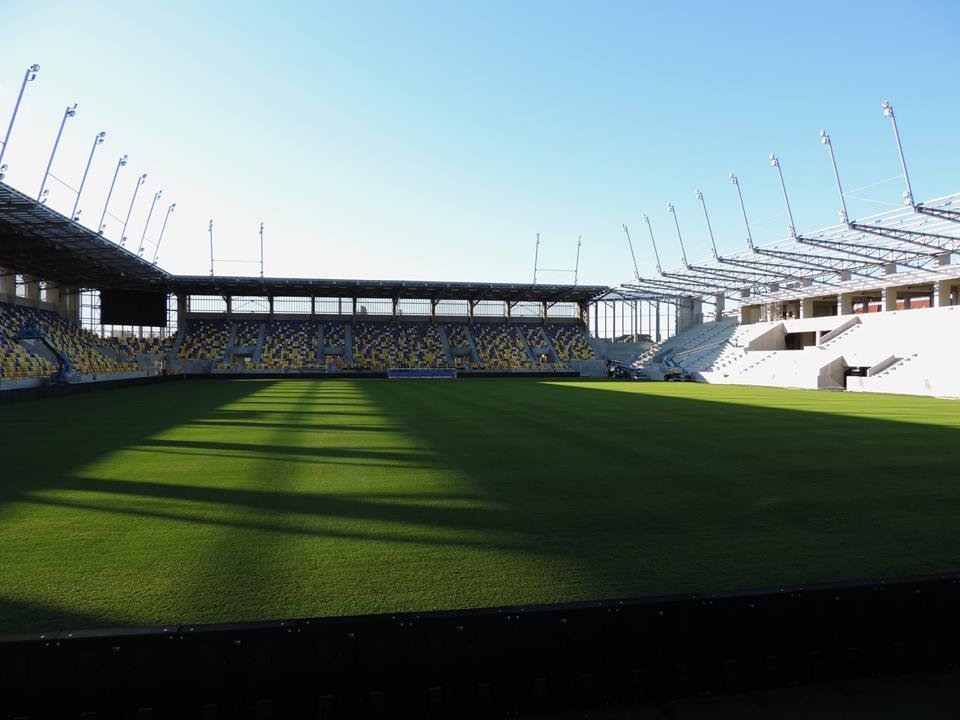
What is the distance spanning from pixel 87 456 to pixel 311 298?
4896 centimetres

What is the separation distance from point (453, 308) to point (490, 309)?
4091mm

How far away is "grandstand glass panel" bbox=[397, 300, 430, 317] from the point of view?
203 ft

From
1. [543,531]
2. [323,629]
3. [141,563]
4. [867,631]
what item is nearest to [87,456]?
[141,563]

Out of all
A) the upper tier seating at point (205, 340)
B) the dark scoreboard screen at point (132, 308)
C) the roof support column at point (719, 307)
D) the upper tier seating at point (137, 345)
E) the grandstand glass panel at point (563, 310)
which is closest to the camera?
the dark scoreboard screen at point (132, 308)

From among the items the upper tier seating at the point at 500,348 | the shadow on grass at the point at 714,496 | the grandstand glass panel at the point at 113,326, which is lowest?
the shadow on grass at the point at 714,496

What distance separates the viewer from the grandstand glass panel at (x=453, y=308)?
62625 millimetres

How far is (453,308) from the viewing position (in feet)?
208

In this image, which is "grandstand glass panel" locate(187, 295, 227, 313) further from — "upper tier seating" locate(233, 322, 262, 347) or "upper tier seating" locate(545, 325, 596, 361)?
"upper tier seating" locate(545, 325, 596, 361)

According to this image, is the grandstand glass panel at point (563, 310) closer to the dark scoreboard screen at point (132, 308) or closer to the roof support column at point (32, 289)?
the dark scoreboard screen at point (132, 308)

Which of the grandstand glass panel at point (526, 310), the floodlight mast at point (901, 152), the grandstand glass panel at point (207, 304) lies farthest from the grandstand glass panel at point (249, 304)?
the floodlight mast at point (901, 152)

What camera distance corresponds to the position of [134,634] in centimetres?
356

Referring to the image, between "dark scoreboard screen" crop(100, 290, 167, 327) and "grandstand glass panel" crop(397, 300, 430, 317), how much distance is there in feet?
73.3

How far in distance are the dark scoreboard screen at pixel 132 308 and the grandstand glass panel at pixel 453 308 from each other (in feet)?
85.7

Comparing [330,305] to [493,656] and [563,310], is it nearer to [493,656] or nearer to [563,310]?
[563,310]
